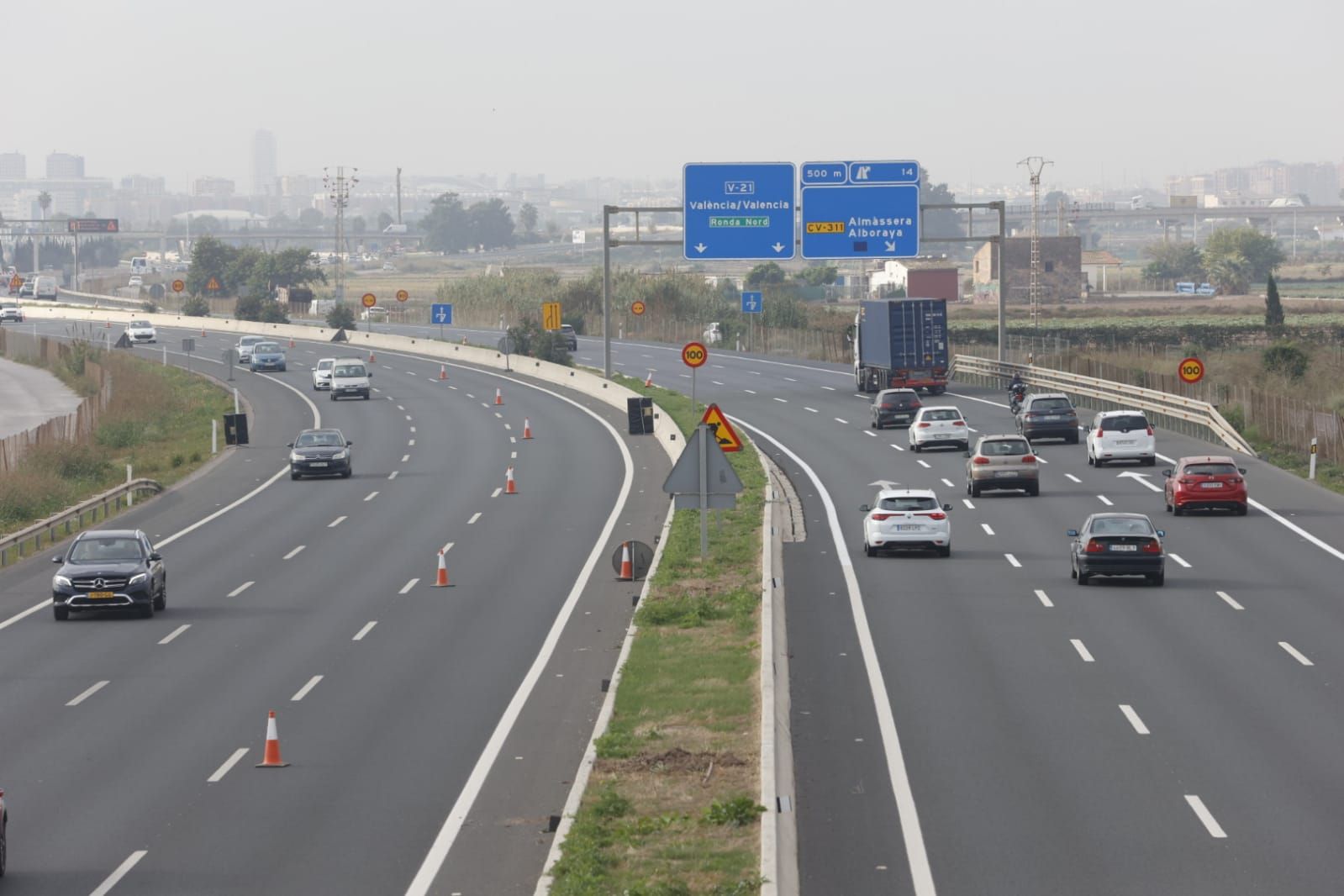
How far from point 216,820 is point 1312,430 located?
41890 mm

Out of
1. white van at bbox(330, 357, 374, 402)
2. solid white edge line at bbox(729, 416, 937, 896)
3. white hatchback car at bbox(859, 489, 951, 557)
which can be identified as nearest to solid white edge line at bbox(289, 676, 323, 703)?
solid white edge line at bbox(729, 416, 937, 896)

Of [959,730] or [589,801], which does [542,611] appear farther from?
[589,801]

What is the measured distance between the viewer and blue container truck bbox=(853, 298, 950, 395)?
2778 inches

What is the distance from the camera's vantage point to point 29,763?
19.7 meters

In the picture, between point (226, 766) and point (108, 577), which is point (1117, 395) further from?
point (226, 766)

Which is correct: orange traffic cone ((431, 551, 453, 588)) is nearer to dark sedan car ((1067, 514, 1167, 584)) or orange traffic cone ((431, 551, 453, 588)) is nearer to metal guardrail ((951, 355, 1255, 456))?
dark sedan car ((1067, 514, 1167, 584))

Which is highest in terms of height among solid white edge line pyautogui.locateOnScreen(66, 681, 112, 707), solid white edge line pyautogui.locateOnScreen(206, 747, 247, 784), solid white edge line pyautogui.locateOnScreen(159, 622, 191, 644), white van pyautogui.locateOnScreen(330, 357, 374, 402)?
white van pyautogui.locateOnScreen(330, 357, 374, 402)

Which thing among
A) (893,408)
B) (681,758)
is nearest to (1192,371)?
(893,408)

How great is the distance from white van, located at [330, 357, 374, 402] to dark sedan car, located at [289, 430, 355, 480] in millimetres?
24979

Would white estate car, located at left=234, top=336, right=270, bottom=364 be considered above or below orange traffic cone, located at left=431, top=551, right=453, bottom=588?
above

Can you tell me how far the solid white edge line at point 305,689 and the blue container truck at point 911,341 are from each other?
4759 centimetres

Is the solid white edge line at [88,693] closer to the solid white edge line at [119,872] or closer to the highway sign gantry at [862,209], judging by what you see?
the solid white edge line at [119,872]

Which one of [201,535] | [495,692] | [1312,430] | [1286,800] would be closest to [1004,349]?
[1312,430]

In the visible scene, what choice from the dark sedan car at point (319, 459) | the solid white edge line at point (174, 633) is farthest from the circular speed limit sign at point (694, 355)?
the solid white edge line at point (174, 633)
